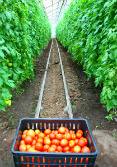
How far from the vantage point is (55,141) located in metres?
1.74

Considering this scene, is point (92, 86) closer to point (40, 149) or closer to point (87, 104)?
point (87, 104)

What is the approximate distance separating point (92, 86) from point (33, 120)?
2.97m

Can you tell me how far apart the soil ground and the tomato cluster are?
0.64 m

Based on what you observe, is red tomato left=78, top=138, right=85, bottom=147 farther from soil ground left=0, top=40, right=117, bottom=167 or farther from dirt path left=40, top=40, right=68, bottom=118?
dirt path left=40, top=40, right=68, bottom=118

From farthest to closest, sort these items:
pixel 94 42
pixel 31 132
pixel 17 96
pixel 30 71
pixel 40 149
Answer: pixel 30 71
pixel 17 96
pixel 94 42
pixel 31 132
pixel 40 149

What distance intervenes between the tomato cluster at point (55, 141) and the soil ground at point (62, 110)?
2.11 ft

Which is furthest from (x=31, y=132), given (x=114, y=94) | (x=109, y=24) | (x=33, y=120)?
(x=109, y=24)

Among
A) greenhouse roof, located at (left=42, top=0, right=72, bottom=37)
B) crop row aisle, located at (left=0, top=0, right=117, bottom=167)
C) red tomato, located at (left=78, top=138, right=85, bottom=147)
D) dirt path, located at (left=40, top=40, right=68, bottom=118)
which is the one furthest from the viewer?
greenhouse roof, located at (left=42, top=0, right=72, bottom=37)

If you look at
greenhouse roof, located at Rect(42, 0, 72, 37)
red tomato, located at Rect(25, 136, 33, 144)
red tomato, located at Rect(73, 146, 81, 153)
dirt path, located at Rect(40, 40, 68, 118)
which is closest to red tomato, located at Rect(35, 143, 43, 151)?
A: red tomato, located at Rect(25, 136, 33, 144)

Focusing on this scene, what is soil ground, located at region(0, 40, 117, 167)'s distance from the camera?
7.38 feet

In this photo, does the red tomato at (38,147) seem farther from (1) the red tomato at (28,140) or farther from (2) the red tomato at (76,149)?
(2) the red tomato at (76,149)

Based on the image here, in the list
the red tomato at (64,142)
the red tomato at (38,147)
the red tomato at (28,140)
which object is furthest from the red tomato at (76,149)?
the red tomato at (28,140)

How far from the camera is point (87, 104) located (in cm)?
357

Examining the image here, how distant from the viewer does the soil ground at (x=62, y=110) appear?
2250 millimetres
